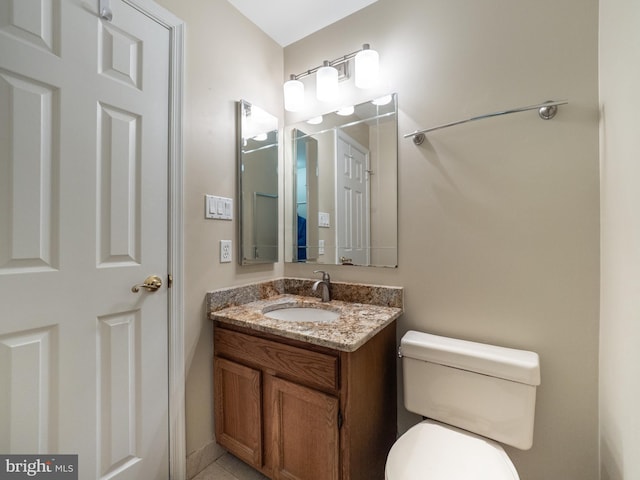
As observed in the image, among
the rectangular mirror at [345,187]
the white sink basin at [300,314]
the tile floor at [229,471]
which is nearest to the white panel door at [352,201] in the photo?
the rectangular mirror at [345,187]

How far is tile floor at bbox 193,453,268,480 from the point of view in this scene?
1.33 metres

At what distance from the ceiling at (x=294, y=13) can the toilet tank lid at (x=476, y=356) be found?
1.78m

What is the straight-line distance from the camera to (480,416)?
3.57ft

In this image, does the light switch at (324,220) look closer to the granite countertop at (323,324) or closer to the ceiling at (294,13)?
the granite countertop at (323,324)

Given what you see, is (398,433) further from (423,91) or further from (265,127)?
(265,127)

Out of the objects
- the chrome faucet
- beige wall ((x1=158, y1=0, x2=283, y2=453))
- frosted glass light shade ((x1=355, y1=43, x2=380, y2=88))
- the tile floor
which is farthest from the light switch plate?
the tile floor

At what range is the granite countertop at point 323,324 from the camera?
103 centimetres

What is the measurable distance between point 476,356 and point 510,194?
0.68 m

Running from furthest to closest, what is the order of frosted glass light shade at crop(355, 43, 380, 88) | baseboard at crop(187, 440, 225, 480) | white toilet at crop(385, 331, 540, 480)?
frosted glass light shade at crop(355, 43, 380, 88)
baseboard at crop(187, 440, 225, 480)
white toilet at crop(385, 331, 540, 480)

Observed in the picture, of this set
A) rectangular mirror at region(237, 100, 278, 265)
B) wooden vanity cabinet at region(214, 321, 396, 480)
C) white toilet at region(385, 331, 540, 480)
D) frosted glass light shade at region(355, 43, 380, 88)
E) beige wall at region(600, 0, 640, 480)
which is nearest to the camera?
beige wall at region(600, 0, 640, 480)

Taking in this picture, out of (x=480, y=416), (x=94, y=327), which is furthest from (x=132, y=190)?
(x=480, y=416)

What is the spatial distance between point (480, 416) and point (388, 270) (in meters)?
0.71

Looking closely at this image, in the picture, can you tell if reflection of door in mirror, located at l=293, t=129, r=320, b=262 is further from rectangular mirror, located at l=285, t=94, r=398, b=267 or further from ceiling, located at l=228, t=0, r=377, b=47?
ceiling, located at l=228, t=0, r=377, b=47

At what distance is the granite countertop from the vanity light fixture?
46.1 inches
